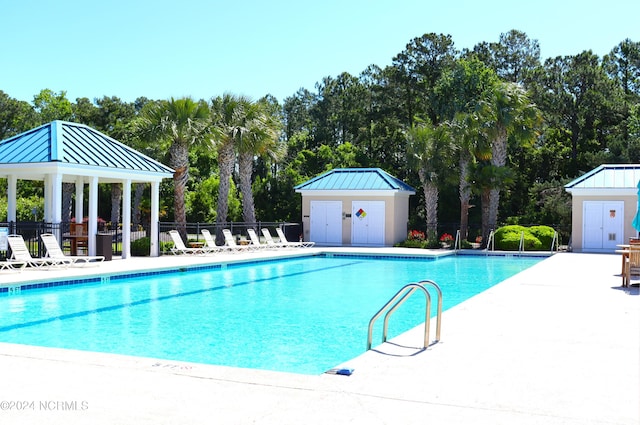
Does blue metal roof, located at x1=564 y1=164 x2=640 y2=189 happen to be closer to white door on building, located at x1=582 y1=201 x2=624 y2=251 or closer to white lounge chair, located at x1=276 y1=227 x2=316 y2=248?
white door on building, located at x1=582 y1=201 x2=624 y2=251

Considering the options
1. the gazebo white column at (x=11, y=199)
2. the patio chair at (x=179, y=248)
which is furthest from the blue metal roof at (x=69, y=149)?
the patio chair at (x=179, y=248)

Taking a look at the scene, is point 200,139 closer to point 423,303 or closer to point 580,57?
point 423,303

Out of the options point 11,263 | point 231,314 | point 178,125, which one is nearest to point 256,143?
point 178,125

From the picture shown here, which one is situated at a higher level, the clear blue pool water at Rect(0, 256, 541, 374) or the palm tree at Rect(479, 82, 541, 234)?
the palm tree at Rect(479, 82, 541, 234)

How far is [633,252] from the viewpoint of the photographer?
1263cm

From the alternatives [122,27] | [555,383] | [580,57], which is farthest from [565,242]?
[555,383]

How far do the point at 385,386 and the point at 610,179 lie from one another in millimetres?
23476

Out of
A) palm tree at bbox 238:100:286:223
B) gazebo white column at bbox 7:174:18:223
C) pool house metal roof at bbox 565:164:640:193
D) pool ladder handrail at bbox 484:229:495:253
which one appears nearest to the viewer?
gazebo white column at bbox 7:174:18:223

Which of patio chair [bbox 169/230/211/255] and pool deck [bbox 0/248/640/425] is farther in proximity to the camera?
patio chair [bbox 169/230/211/255]

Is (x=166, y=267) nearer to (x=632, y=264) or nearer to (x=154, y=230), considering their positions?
(x=154, y=230)

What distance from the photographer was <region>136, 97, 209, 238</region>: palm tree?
23.9m

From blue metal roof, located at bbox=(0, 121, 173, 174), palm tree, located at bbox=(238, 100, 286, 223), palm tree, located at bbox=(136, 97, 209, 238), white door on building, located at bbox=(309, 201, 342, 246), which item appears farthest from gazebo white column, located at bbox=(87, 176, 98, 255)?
white door on building, located at bbox=(309, 201, 342, 246)

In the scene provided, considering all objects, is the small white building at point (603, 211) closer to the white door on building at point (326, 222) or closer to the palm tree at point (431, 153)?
the palm tree at point (431, 153)

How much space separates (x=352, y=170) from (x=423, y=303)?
58.7 feet
